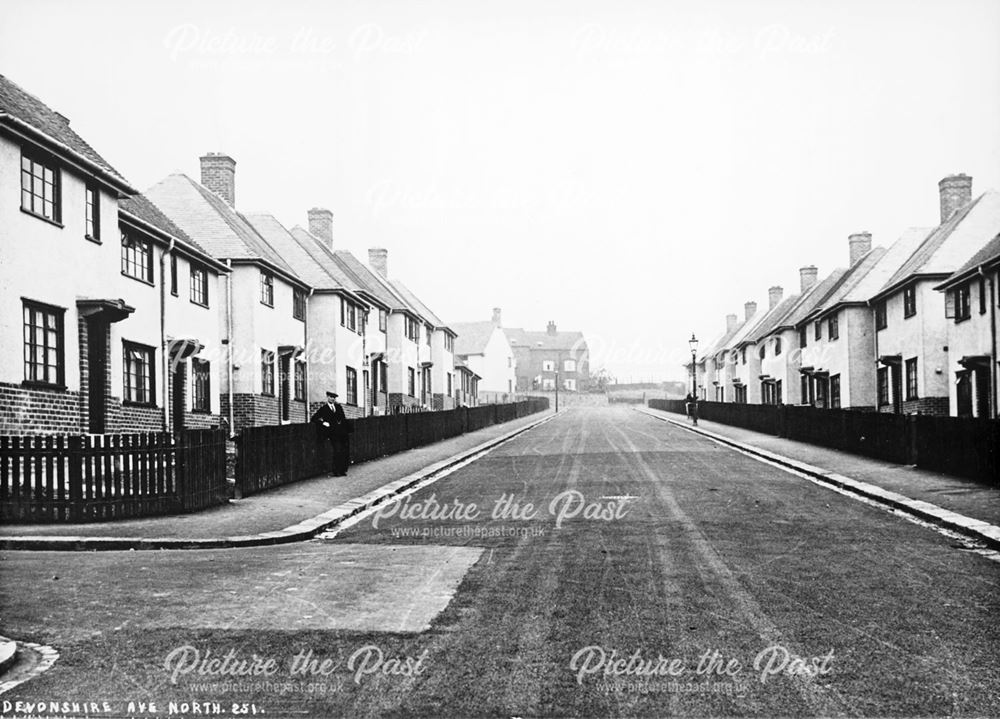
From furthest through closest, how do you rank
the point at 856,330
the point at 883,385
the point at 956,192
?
the point at 856,330
the point at 883,385
the point at 956,192

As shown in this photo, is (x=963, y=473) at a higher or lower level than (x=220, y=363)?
lower

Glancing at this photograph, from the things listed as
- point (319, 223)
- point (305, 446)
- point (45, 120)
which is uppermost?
point (319, 223)

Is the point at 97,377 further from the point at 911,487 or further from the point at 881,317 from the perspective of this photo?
the point at 881,317

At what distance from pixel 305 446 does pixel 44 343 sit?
4.92 meters

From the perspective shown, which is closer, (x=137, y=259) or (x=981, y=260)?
(x=137, y=259)

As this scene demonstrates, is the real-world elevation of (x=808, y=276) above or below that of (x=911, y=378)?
above

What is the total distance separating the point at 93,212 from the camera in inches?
707

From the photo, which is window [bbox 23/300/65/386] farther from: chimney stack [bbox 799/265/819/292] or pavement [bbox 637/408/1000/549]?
chimney stack [bbox 799/265/819/292]

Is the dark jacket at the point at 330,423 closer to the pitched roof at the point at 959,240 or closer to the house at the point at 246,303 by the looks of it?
the house at the point at 246,303

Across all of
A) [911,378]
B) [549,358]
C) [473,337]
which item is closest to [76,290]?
[911,378]

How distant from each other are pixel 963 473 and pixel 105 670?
14.5 m

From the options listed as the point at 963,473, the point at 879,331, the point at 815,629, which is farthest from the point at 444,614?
→ the point at 879,331

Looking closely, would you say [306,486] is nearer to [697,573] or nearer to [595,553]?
[595,553]

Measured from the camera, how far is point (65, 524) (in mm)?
11164
